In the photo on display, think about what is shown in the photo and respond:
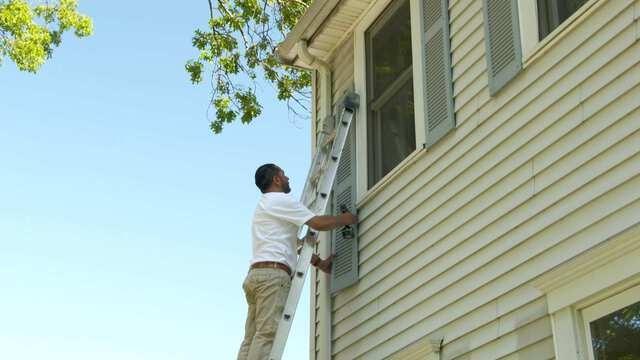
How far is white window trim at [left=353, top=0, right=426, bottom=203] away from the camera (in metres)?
5.91

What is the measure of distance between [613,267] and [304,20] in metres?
4.14

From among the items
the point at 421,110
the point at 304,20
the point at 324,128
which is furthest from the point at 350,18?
the point at 421,110

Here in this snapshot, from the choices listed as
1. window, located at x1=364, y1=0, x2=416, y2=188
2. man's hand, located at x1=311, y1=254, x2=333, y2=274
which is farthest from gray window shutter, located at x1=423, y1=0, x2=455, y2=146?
man's hand, located at x1=311, y1=254, x2=333, y2=274

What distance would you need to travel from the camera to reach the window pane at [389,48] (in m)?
6.53

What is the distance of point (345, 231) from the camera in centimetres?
642

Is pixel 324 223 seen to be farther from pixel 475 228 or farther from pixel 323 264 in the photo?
pixel 475 228

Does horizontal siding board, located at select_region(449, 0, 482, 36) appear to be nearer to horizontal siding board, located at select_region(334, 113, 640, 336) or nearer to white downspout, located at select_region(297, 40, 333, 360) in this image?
horizontal siding board, located at select_region(334, 113, 640, 336)

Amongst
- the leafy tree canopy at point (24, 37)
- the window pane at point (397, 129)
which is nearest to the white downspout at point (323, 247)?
the window pane at point (397, 129)

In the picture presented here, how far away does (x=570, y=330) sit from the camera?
402 centimetres

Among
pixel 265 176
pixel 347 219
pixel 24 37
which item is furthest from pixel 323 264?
pixel 24 37

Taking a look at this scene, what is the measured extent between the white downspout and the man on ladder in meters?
0.65

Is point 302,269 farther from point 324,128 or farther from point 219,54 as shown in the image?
point 219,54

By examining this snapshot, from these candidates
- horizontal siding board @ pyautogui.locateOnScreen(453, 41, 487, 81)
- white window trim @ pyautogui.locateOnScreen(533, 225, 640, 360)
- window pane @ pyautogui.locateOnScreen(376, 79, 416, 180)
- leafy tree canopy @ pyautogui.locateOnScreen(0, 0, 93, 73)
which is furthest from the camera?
leafy tree canopy @ pyautogui.locateOnScreen(0, 0, 93, 73)

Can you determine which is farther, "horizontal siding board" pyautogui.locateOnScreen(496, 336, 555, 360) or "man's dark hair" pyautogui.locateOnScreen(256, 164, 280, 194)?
"man's dark hair" pyautogui.locateOnScreen(256, 164, 280, 194)
